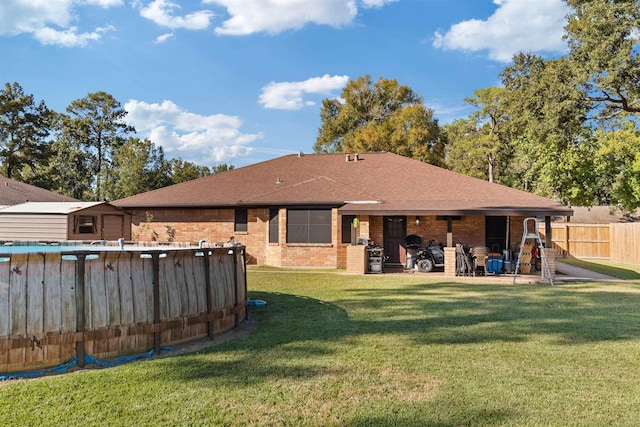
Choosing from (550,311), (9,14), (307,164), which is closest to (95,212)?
(9,14)

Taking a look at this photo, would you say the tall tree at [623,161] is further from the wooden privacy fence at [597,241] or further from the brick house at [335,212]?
the brick house at [335,212]

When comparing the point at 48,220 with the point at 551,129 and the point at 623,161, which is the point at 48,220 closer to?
the point at 551,129

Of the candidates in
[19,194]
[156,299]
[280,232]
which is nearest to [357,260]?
[280,232]

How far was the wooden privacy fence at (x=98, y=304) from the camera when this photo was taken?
4.18 meters

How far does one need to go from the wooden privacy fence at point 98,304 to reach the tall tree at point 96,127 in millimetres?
40448

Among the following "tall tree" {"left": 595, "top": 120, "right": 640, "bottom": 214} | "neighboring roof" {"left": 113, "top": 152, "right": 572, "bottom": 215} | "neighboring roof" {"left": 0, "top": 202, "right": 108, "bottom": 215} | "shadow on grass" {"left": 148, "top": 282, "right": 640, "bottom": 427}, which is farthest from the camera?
"tall tree" {"left": 595, "top": 120, "right": 640, "bottom": 214}

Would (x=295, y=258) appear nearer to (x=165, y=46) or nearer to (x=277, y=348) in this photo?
(x=165, y=46)

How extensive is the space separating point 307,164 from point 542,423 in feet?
59.0

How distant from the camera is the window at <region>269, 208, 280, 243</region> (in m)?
16.2

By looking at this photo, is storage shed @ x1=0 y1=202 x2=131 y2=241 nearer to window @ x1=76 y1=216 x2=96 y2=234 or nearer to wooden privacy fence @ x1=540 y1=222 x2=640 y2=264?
window @ x1=76 y1=216 x2=96 y2=234

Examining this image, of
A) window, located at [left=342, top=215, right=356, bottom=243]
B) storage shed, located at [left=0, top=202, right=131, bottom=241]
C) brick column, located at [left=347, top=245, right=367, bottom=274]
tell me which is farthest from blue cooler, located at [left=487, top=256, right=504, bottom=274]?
storage shed, located at [left=0, top=202, right=131, bottom=241]

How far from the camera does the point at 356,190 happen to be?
16.7m

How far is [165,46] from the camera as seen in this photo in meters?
15.3

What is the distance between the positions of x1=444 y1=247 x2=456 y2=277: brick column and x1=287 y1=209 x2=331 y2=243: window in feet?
14.5
